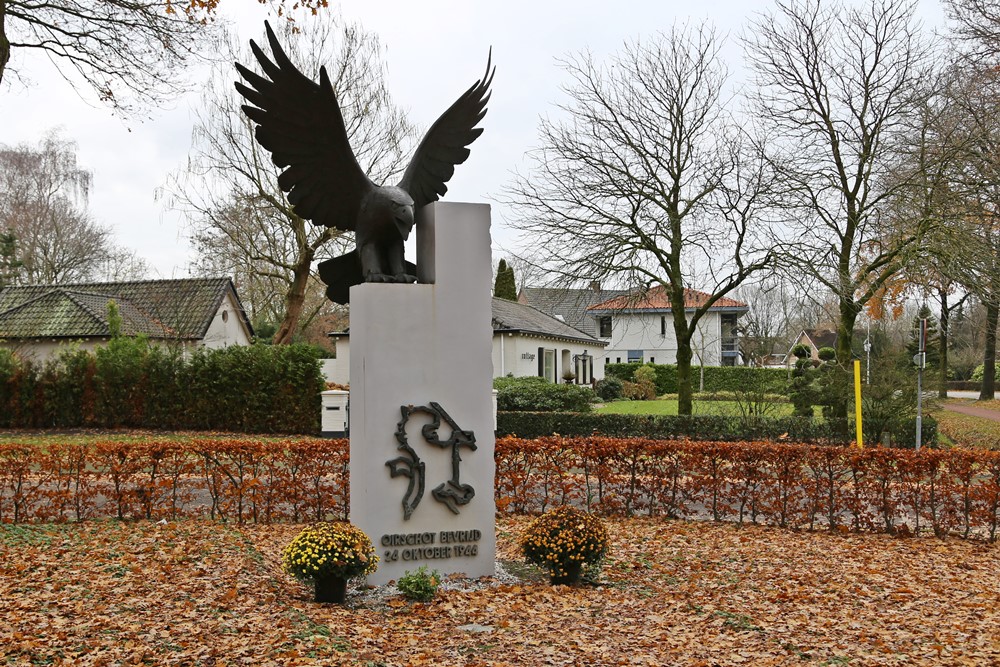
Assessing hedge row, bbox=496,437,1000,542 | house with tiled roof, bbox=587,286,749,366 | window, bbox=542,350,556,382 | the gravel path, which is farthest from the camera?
house with tiled roof, bbox=587,286,749,366

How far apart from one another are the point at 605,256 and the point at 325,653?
53.8ft

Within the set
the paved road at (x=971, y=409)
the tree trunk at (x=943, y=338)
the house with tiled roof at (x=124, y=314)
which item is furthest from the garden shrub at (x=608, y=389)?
the house with tiled roof at (x=124, y=314)

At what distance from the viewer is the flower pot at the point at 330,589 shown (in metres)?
6.41

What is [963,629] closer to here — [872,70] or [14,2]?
[872,70]

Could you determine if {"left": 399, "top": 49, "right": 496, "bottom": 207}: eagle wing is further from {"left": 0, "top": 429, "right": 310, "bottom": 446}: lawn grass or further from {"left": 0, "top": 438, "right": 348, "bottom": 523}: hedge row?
{"left": 0, "top": 429, "right": 310, "bottom": 446}: lawn grass

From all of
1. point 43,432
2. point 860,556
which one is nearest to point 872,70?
point 860,556

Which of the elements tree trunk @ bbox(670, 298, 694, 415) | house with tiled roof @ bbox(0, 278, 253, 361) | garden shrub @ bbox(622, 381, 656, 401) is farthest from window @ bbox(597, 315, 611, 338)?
tree trunk @ bbox(670, 298, 694, 415)

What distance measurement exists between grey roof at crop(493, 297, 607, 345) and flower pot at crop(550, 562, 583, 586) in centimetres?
2429

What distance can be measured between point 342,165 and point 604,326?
163 ft

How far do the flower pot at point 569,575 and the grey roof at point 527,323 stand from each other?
24.3 meters

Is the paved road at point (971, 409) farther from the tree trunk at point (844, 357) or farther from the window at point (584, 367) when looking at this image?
the window at point (584, 367)

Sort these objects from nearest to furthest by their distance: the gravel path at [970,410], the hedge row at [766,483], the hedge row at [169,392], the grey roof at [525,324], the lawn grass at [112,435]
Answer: the hedge row at [766,483], the lawn grass at [112,435], the hedge row at [169,392], the gravel path at [970,410], the grey roof at [525,324]

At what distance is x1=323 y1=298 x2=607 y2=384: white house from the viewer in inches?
1257

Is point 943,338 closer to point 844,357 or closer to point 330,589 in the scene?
point 844,357
